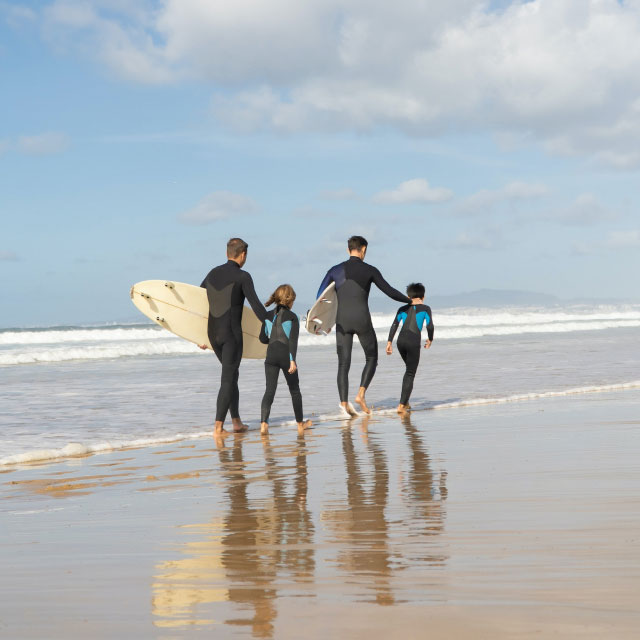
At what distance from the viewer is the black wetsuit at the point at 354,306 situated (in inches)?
377

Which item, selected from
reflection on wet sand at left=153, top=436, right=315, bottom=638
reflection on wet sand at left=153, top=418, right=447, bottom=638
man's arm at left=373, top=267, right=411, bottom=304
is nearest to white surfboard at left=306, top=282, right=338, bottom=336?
man's arm at left=373, top=267, right=411, bottom=304

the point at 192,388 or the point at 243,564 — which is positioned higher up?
the point at 192,388

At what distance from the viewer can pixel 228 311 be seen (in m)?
8.37

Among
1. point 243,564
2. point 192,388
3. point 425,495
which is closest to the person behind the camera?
Result: point 243,564

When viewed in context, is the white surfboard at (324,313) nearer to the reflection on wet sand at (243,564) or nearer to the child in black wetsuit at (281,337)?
the child in black wetsuit at (281,337)

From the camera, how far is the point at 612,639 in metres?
2.43

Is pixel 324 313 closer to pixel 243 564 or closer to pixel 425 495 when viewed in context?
pixel 425 495

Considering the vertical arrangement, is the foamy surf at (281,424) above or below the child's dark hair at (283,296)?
below

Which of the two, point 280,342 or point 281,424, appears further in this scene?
point 281,424

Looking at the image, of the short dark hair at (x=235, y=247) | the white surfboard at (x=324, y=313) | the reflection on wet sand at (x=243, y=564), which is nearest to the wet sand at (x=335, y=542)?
the reflection on wet sand at (x=243, y=564)

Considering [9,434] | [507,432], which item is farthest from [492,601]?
[9,434]

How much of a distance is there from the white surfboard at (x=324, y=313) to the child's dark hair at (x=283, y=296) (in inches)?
61.2

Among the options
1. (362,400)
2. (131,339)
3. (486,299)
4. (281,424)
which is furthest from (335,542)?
(486,299)

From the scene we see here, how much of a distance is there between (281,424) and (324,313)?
1.67 meters
